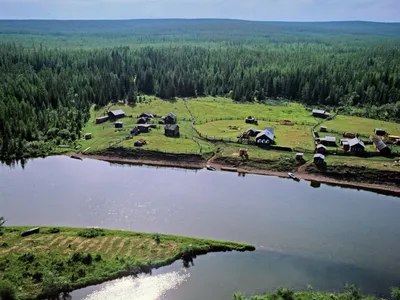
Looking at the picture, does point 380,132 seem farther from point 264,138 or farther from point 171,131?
point 171,131

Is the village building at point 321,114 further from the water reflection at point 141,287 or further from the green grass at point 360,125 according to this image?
the water reflection at point 141,287

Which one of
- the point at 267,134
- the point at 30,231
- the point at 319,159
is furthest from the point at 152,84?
the point at 30,231

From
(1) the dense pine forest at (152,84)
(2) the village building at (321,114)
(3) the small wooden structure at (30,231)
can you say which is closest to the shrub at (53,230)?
(3) the small wooden structure at (30,231)

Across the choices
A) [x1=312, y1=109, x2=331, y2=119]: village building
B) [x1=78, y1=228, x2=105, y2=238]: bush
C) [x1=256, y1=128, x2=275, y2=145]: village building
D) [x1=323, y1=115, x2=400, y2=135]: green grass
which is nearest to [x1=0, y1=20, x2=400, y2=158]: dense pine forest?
[x1=323, y1=115, x2=400, y2=135]: green grass

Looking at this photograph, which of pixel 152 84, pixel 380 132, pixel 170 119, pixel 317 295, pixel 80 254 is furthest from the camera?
pixel 152 84

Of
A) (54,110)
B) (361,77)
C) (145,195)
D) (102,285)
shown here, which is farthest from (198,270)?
(361,77)

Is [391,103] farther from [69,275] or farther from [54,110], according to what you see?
[69,275]

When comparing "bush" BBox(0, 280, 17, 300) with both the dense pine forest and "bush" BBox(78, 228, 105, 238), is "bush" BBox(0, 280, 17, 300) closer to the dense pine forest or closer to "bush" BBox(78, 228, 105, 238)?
"bush" BBox(78, 228, 105, 238)
